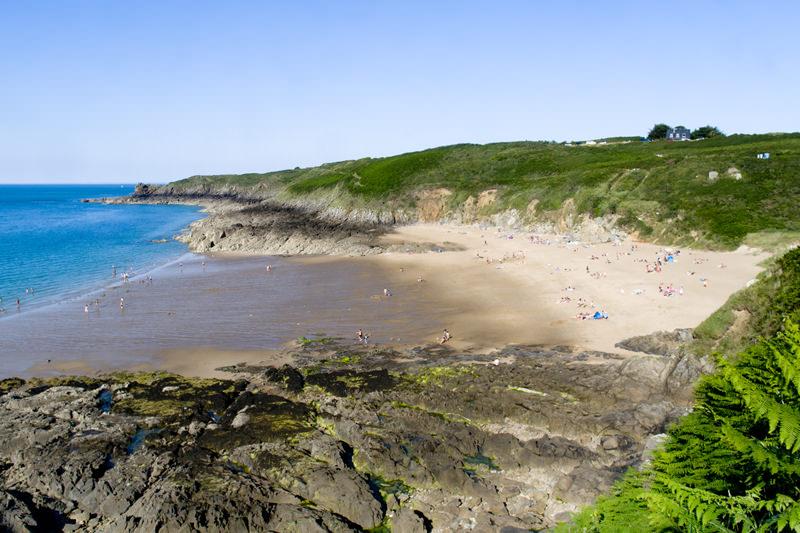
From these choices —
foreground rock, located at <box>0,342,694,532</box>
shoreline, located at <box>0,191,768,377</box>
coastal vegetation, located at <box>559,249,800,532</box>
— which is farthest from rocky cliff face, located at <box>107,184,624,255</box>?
coastal vegetation, located at <box>559,249,800,532</box>

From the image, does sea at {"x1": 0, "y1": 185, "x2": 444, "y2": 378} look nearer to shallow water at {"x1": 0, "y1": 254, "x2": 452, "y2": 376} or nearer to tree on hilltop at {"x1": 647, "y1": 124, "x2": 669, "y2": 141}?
shallow water at {"x1": 0, "y1": 254, "x2": 452, "y2": 376}

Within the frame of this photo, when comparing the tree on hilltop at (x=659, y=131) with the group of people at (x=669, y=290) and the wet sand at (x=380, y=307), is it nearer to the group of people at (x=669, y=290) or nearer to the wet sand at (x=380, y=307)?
the wet sand at (x=380, y=307)

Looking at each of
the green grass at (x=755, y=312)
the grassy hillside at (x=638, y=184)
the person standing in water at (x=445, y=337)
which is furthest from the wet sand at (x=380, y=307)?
the green grass at (x=755, y=312)

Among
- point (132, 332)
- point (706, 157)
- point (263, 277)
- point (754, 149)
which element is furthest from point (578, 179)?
point (132, 332)

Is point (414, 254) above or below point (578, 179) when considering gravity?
below

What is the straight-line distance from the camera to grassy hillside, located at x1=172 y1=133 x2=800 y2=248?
54062 millimetres

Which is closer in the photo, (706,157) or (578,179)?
(706,157)

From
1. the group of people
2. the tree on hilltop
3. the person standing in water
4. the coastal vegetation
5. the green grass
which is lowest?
the person standing in water

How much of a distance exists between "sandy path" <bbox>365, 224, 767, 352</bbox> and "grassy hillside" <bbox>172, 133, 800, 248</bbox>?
18.0 feet

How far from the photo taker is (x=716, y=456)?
21.6 ft

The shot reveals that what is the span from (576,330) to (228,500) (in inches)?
854

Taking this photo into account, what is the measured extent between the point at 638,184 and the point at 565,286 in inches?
1305

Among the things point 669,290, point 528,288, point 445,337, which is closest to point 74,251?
point 528,288

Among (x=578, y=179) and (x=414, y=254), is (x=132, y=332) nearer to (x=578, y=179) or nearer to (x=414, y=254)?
(x=414, y=254)
